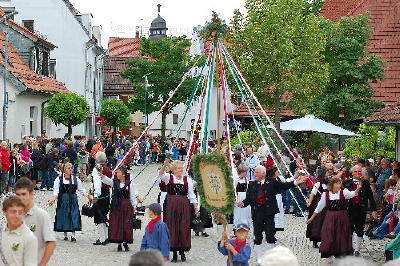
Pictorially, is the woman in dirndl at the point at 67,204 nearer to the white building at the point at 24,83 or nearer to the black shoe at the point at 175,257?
the black shoe at the point at 175,257

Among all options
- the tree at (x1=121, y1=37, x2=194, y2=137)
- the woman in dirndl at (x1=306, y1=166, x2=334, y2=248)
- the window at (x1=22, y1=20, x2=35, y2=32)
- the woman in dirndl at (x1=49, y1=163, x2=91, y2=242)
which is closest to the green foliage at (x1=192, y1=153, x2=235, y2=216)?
the woman in dirndl at (x1=306, y1=166, x2=334, y2=248)

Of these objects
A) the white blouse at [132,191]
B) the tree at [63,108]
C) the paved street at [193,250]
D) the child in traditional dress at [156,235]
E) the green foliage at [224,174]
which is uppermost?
the tree at [63,108]

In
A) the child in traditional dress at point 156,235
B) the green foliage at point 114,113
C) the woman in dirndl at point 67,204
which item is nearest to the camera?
the child in traditional dress at point 156,235

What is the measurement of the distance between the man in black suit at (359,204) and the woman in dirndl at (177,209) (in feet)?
9.18

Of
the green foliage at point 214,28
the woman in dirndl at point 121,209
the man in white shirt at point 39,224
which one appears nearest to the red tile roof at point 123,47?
the woman in dirndl at point 121,209

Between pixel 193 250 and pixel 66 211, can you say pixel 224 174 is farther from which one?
pixel 66 211

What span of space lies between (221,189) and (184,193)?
188 inches

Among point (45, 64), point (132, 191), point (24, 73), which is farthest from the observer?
point (45, 64)

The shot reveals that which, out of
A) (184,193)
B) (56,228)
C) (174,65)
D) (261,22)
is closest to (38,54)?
(261,22)

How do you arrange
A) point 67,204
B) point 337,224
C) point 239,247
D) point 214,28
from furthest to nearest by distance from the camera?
1. point 67,204
2. point 337,224
3. point 214,28
4. point 239,247

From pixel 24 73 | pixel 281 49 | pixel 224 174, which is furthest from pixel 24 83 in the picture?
pixel 224 174

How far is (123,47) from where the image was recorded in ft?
324

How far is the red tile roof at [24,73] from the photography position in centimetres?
3688

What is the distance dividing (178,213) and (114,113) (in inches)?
1651
